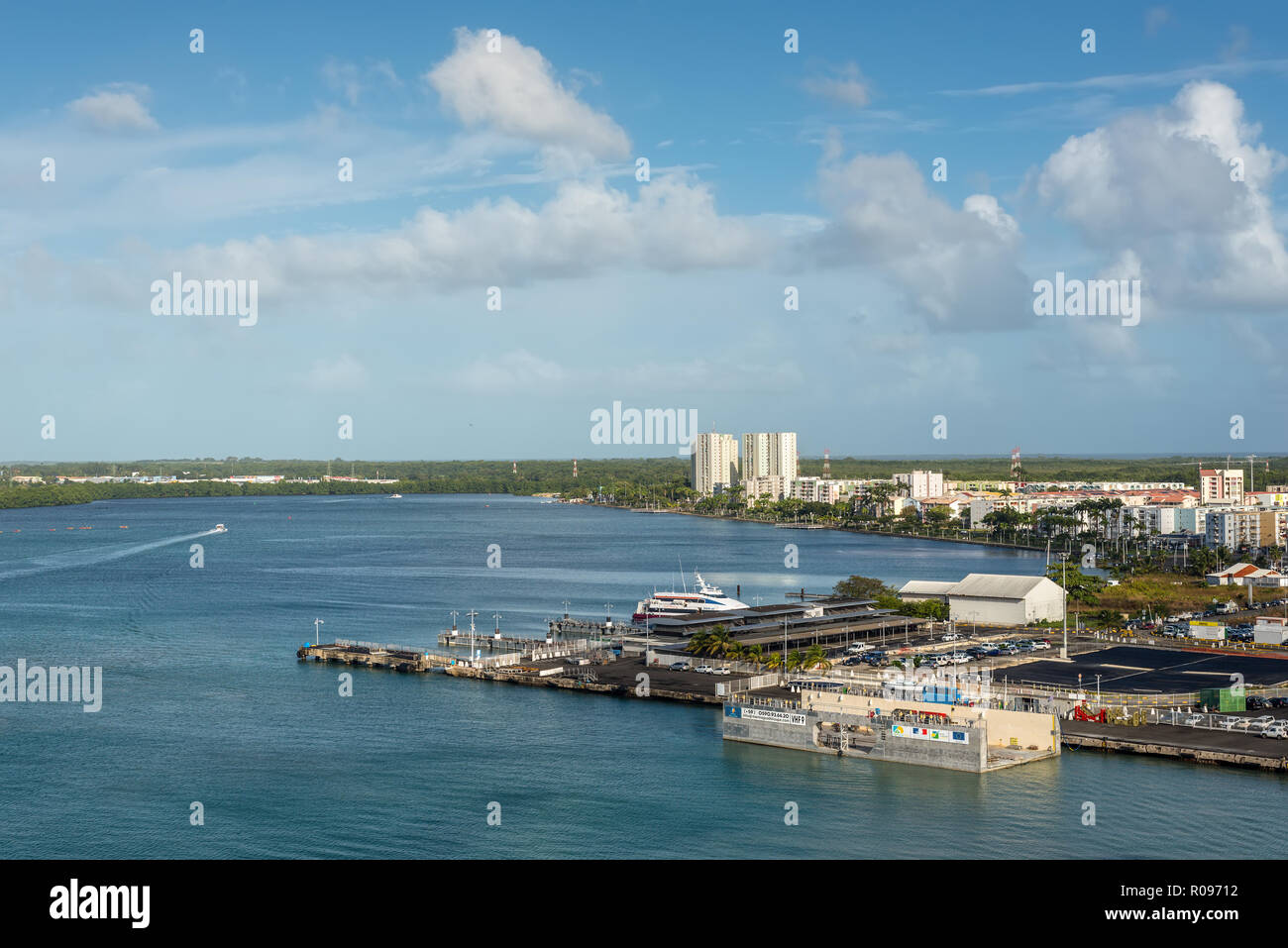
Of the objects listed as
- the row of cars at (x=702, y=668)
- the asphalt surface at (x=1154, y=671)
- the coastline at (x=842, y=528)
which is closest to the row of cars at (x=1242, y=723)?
the asphalt surface at (x=1154, y=671)

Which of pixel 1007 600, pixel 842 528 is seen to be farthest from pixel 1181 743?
pixel 842 528

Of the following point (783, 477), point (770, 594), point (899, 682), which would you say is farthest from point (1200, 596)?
point (783, 477)

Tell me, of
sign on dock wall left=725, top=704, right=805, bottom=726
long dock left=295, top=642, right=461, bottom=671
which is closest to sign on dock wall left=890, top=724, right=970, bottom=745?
sign on dock wall left=725, top=704, right=805, bottom=726

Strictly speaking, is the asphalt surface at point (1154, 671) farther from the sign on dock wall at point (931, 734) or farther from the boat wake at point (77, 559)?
the boat wake at point (77, 559)

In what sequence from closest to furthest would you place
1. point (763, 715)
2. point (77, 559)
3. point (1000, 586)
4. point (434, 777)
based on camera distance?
1. point (434, 777)
2. point (763, 715)
3. point (1000, 586)
4. point (77, 559)

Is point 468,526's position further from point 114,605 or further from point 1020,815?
point 1020,815

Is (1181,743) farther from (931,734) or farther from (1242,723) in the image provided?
(931,734)
